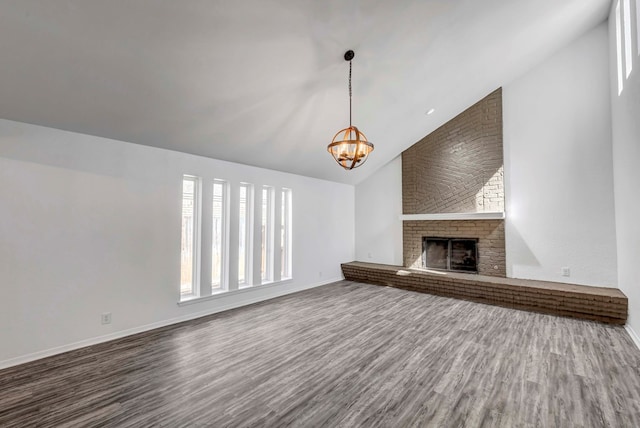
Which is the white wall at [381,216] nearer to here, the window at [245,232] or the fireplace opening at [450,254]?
the fireplace opening at [450,254]

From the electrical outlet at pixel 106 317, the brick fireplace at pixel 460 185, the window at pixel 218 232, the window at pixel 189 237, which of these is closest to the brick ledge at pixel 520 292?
the brick fireplace at pixel 460 185

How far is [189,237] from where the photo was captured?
427 centimetres

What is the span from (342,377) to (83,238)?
320cm

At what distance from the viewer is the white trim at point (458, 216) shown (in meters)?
5.22

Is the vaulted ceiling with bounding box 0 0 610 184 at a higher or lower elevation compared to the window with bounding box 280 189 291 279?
higher

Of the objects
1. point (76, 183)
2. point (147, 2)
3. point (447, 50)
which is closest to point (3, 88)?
point (76, 183)

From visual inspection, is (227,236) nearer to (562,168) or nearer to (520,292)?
(520,292)

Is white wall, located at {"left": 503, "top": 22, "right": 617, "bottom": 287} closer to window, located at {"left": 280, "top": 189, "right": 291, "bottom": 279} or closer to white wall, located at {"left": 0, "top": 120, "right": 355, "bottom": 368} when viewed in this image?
window, located at {"left": 280, "top": 189, "right": 291, "bottom": 279}

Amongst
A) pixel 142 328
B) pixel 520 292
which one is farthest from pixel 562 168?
pixel 142 328

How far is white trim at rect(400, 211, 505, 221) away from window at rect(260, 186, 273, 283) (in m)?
3.01

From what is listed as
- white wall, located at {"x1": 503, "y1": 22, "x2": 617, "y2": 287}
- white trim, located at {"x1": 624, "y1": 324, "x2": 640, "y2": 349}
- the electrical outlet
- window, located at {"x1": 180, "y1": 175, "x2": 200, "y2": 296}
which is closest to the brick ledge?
white trim, located at {"x1": 624, "y1": 324, "x2": 640, "y2": 349}

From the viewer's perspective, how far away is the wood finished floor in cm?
202

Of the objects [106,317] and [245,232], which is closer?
[106,317]

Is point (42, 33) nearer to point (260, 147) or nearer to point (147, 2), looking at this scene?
point (147, 2)
